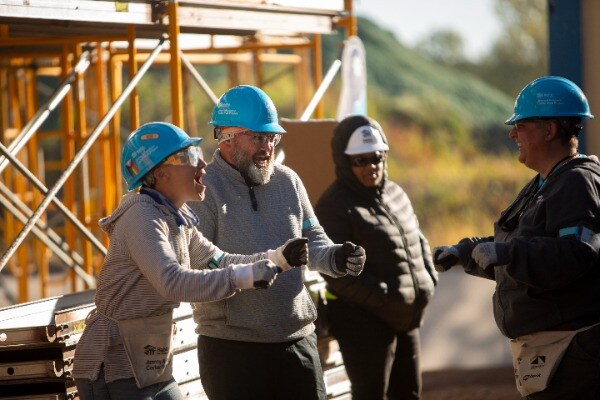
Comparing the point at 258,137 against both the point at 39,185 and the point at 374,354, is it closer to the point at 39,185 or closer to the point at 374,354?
the point at 374,354

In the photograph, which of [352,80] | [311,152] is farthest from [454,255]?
[352,80]

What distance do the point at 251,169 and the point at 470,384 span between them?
5244 millimetres

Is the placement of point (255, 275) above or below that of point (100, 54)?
below

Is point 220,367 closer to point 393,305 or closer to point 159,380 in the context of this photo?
point 159,380

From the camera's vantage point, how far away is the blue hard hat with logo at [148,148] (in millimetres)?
4270

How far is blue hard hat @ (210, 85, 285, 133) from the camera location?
16.0 ft

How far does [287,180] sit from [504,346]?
206 inches

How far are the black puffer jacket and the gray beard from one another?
1.36 metres

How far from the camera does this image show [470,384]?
9578 millimetres

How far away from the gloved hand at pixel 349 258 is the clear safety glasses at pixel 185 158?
0.77 metres

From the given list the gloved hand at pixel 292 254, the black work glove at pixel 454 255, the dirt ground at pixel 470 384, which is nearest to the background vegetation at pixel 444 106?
the dirt ground at pixel 470 384

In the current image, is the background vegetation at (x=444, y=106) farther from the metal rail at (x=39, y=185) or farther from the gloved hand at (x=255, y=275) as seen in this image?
the gloved hand at (x=255, y=275)

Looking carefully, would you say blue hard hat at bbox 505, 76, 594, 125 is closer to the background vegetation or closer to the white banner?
the white banner

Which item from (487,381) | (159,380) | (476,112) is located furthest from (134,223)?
(476,112)
